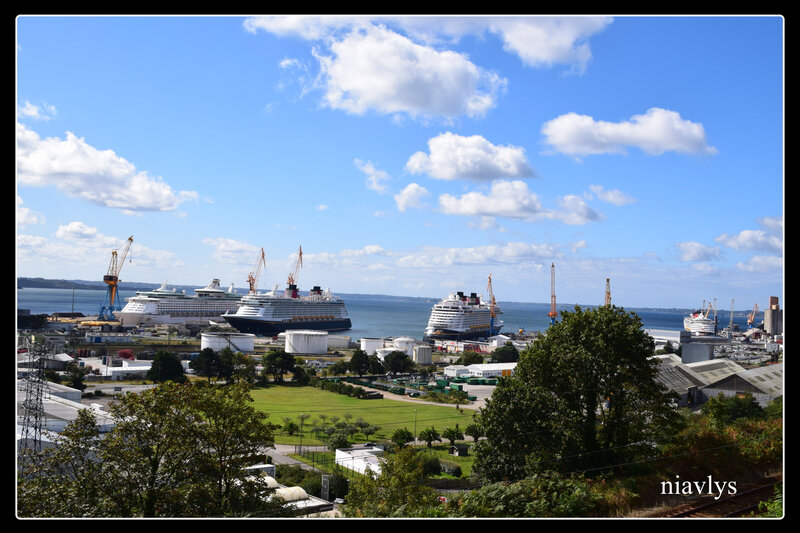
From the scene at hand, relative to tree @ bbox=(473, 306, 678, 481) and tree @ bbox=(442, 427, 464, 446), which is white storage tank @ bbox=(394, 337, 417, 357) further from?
tree @ bbox=(473, 306, 678, 481)

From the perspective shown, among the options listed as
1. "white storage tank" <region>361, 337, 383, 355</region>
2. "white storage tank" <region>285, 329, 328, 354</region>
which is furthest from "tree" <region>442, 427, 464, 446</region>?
"white storage tank" <region>285, 329, 328, 354</region>

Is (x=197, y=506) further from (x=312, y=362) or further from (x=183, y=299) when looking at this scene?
(x=183, y=299)

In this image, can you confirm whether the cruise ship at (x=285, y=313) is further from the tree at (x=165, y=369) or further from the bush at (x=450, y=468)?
the bush at (x=450, y=468)

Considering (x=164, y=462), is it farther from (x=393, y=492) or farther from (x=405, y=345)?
(x=405, y=345)

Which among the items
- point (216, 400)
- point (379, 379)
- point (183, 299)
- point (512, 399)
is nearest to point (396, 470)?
point (512, 399)

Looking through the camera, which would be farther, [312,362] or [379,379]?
[312,362]
